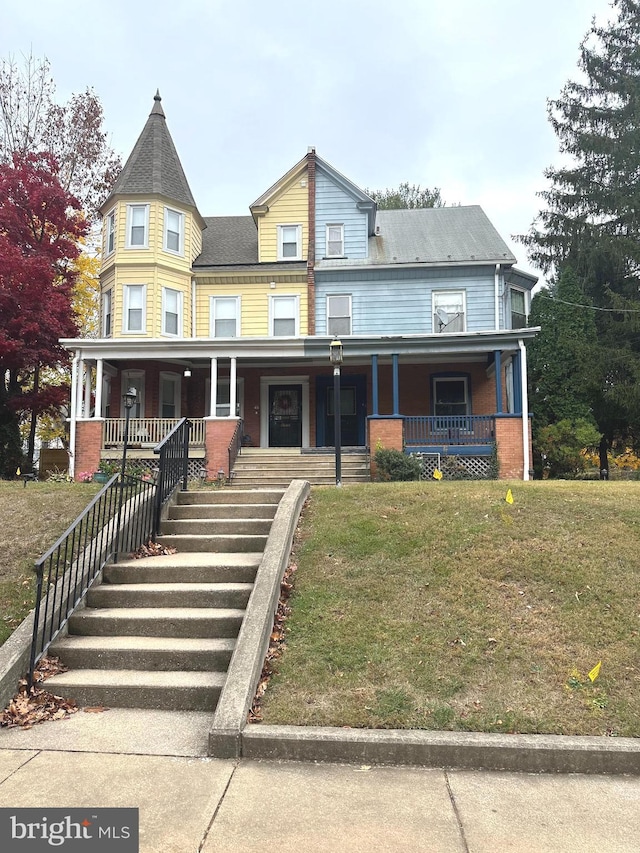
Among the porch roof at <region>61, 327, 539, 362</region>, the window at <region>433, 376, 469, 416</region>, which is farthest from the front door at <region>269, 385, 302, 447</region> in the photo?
the window at <region>433, 376, 469, 416</region>

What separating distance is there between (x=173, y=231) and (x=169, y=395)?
205 inches

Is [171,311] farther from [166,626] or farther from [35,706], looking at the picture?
[35,706]

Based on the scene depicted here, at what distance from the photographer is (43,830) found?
299 centimetres

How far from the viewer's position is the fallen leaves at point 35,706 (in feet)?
14.0

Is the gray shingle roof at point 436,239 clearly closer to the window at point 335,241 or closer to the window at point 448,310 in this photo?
the window at point 335,241

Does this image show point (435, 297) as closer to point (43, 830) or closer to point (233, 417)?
point (233, 417)

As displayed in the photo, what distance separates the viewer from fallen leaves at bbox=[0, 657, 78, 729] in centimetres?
427

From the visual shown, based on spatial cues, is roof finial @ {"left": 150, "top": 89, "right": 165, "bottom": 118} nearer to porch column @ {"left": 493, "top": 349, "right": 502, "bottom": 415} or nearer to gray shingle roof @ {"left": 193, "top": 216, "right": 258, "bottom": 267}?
gray shingle roof @ {"left": 193, "top": 216, "right": 258, "bottom": 267}

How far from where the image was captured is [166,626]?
17.2 ft

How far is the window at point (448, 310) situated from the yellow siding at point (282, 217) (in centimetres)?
449

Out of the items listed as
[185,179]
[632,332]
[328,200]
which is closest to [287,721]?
[328,200]

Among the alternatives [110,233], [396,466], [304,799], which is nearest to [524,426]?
[396,466]

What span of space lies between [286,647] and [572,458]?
13631 millimetres

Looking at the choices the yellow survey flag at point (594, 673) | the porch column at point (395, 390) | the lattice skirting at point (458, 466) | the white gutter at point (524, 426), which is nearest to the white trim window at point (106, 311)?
the porch column at point (395, 390)
